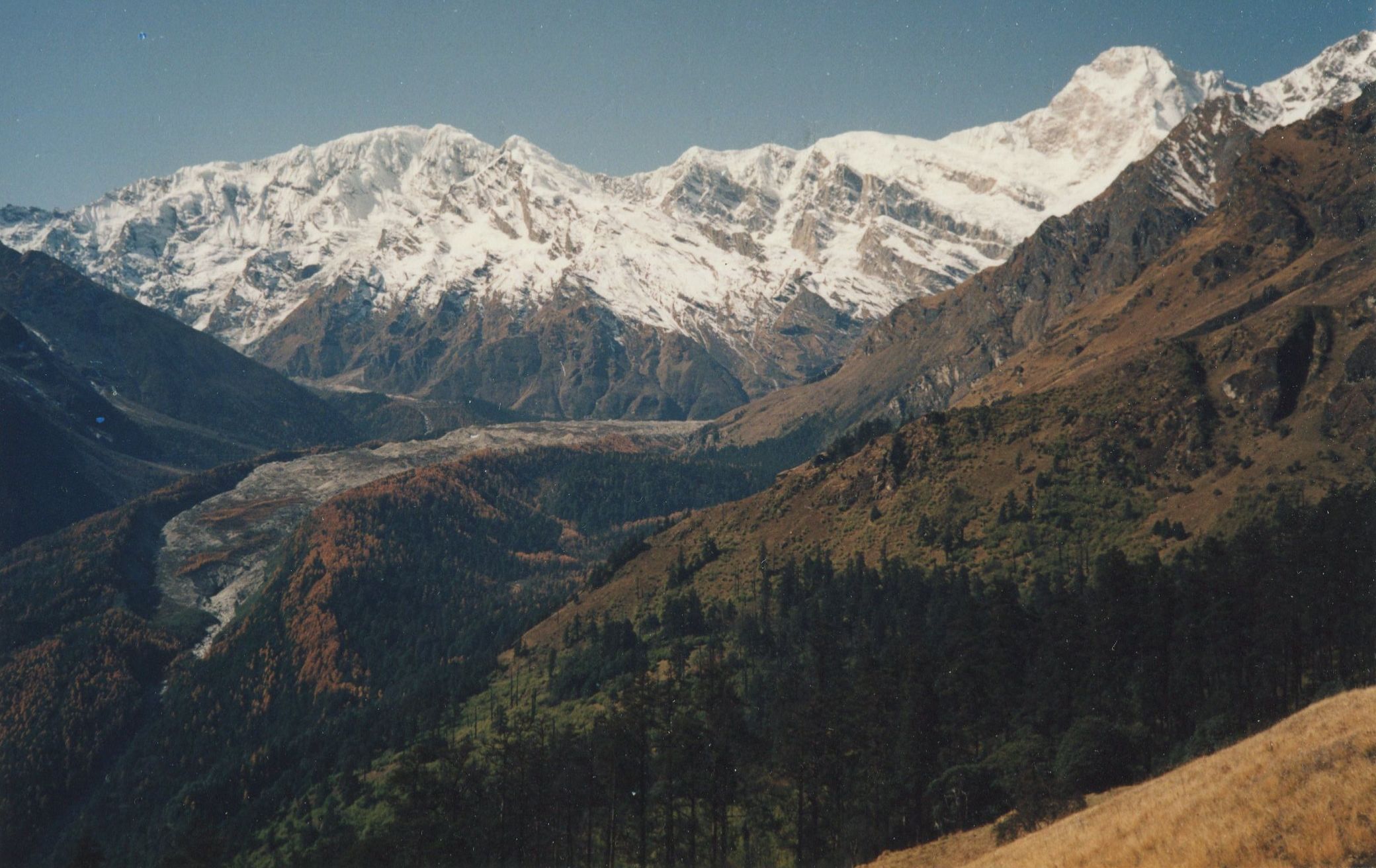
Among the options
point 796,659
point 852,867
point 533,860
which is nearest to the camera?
point 852,867

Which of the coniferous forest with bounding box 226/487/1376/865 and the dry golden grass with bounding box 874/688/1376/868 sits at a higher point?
the dry golden grass with bounding box 874/688/1376/868

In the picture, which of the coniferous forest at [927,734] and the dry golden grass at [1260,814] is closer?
the dry golden grass at [1260,814]

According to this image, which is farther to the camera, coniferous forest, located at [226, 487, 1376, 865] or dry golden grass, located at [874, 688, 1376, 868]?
coniferous forest, located at [226, 487, 1376, 865]

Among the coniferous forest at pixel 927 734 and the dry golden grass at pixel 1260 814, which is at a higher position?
the dry golden grass at pixel 1260 814

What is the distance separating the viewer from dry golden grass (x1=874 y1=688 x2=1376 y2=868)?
3316 centimetres

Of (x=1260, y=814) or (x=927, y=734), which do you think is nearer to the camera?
(x=1260, y=814)

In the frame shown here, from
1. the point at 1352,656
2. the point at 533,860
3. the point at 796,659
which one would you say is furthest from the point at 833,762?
the point at 796,659

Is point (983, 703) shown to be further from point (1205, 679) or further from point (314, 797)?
point (314, 797)

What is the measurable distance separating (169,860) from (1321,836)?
97.1m

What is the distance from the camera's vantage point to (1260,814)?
118 feet

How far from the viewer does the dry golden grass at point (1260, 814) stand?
3316cm

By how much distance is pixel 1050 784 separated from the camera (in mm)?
74188

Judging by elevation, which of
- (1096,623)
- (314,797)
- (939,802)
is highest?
(1096,623)

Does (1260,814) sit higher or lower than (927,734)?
higher
